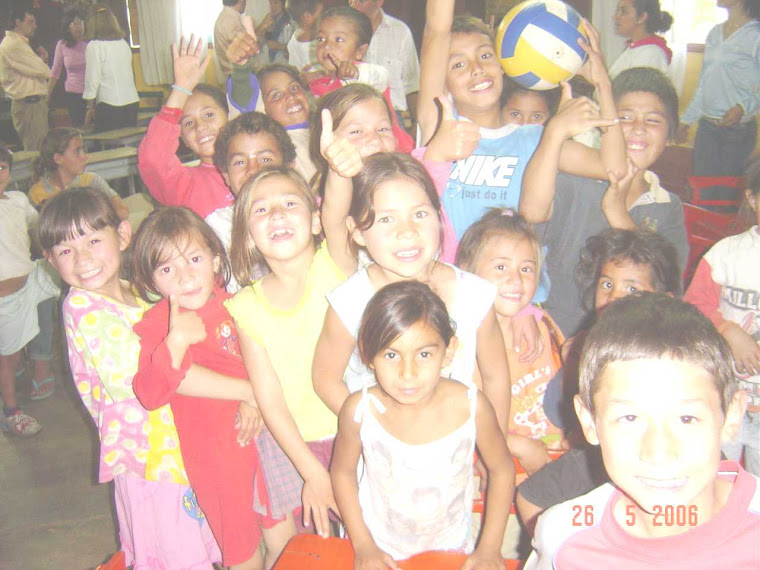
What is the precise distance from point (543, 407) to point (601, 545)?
38.2 inches

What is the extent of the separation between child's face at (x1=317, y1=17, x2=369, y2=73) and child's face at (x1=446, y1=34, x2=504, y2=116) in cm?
94

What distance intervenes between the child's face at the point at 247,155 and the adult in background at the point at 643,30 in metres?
3.26

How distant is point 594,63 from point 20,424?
337 cm

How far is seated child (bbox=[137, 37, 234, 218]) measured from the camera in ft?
8.36

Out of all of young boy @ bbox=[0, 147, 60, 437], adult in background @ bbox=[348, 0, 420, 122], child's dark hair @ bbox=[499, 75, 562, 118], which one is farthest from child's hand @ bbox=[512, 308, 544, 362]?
adult in background @ bbox=[348, 0, 420, 122]

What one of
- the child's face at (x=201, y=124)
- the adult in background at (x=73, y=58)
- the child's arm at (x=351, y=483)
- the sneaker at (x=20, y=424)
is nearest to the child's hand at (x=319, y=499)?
the child's arm at (x=351, y=483)

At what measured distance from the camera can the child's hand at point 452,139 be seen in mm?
2037

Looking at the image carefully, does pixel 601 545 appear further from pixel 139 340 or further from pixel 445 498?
pixel 139 340

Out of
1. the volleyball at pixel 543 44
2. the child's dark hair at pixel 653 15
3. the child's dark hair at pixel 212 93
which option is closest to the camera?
the volleyball at pixel 543 44

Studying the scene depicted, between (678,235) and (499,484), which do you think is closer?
(499,484)

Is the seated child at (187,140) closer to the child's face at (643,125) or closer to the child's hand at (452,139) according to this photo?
the child's hand at (452,139)

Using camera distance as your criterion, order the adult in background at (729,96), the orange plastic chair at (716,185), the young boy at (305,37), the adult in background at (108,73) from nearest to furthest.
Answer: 1. the orange plastic chair at (716,185)
2. the adult in background at (729,96)
3. the young boy at (305,37)
4. the adult in background at (108,73)

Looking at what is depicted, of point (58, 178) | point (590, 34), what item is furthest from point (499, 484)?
A: point (58, 178)

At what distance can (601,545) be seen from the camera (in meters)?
1.11
